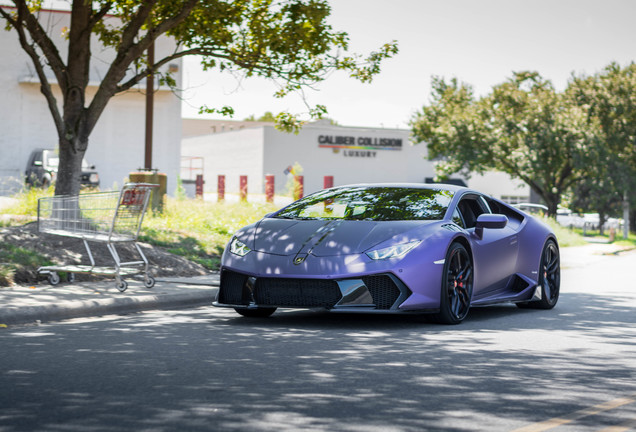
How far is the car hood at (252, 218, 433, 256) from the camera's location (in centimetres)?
818

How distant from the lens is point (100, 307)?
9398 millimetres

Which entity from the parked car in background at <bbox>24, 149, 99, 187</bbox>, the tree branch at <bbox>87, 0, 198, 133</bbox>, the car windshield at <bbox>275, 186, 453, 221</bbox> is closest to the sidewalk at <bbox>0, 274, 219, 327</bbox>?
the car windshield at <bbox>275, 186, 453, 221</bbox>

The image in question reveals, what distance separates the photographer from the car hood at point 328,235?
322 inches

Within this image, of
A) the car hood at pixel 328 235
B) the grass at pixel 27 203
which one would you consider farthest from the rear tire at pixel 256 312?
the grass at pixel 27 203

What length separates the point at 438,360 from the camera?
21.9 ft

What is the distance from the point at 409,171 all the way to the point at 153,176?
62.0 metres

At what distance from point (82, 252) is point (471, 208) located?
5.54 meters

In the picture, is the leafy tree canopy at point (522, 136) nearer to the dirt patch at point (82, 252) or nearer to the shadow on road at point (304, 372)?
the dirt patch at point (82, 252)

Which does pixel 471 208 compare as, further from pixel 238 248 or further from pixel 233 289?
pixel 233 289

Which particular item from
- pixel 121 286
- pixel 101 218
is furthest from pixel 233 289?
pixel 101 218

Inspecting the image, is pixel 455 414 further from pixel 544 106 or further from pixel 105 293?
pixel 544 106

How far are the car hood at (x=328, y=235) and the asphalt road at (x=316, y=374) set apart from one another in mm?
732

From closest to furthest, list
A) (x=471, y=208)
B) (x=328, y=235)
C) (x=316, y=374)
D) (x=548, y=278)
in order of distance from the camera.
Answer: (x=316, y=374), (x=328, y=235), (x=471, y=208), (x=548, y=278)

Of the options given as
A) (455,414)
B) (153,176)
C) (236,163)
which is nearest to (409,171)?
(236,163)
